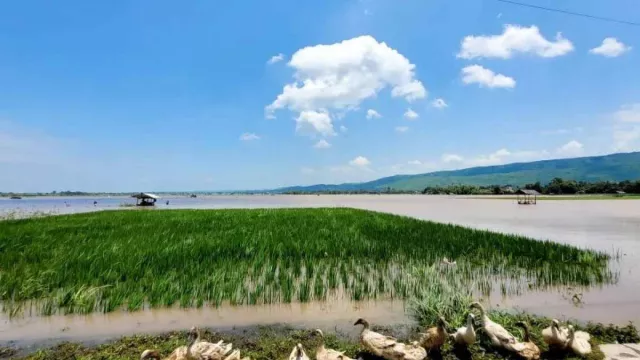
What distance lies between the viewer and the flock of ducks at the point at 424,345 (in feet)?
15.1

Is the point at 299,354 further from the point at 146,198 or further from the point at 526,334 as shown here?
the point at 146,198

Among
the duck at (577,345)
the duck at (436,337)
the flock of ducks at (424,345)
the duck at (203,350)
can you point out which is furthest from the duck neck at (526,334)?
the duck at (203,350)

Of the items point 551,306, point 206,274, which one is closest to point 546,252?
point 551,306

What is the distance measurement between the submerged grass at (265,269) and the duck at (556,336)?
1.68m

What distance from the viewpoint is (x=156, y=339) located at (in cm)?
568

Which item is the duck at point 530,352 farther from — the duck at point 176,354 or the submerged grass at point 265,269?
the duck at point 176,354

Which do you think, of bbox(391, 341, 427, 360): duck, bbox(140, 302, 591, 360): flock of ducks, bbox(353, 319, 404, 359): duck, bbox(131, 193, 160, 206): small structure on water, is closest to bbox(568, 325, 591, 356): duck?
bbox(140, 302, 591, 360): flock of ducks

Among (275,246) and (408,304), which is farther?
(275,246)

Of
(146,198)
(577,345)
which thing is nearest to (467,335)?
(577,345)

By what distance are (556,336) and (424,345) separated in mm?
1775

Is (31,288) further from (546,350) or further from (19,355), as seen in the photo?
(546,350)

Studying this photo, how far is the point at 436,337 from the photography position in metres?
5.00

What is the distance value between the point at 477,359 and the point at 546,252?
923 cm

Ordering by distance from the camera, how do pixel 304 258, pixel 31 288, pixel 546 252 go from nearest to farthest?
1. pixel 31 288
2. pixel 304 258
3. pixel 546 252
